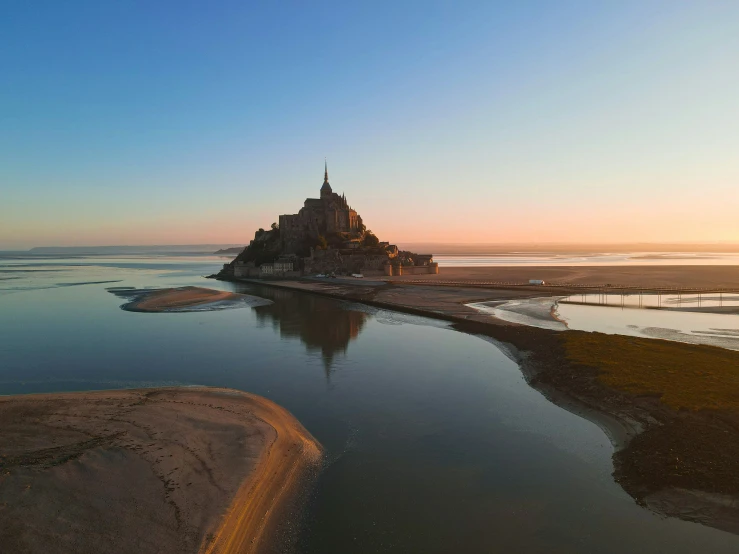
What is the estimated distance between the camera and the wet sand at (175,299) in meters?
43.0

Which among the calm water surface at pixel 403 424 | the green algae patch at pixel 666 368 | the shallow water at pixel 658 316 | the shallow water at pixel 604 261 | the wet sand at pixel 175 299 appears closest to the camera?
the calm water surface at pixel 403 424

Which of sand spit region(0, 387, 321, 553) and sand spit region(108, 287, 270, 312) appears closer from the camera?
sand spit region(0, 387, 321, 553)

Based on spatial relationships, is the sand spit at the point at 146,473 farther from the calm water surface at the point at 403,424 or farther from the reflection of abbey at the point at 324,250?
the reflection of abbey at the point at 324,250

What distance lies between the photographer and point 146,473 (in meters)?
10.5

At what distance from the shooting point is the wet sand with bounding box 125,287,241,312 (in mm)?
43047

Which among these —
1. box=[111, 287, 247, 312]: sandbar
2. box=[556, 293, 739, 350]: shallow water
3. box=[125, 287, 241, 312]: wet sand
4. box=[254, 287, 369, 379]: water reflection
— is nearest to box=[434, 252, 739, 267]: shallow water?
box=[556, 293, 739, 350]: shallow water

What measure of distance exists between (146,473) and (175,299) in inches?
1617

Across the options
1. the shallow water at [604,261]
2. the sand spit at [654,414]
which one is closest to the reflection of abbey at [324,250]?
the shallow water at [604,261]

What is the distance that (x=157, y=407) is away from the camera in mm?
15242

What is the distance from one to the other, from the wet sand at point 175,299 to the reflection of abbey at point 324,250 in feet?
90.3

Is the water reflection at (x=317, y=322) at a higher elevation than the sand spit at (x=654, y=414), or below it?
below

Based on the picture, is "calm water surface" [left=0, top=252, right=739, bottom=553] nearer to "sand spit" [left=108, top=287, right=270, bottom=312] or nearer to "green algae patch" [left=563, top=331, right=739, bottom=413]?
"green algae patch" [left=563, top=331, right=739, bottom=413]

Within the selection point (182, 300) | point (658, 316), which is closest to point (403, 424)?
point (658, 316)

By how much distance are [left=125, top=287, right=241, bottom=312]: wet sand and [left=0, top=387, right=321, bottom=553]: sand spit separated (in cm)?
2800
